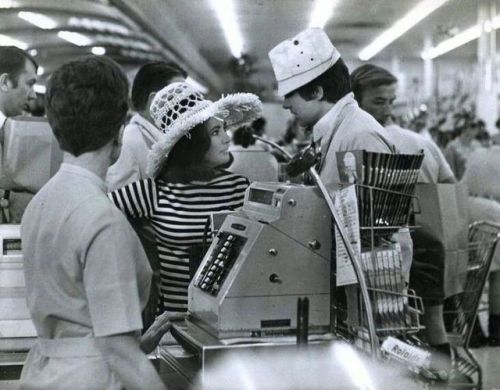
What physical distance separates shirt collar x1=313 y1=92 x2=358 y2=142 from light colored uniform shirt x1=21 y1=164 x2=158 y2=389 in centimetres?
96

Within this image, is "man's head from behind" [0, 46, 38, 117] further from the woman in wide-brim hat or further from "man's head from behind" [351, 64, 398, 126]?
"man's head from behind" [351, 64, 398, 126]

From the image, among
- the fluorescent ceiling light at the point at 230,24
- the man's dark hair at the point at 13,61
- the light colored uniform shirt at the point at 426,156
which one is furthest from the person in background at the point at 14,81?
the fluorescent ceiling light at the point at 230,24

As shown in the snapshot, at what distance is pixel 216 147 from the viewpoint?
2.41 metres

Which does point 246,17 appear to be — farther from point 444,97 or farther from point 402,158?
point 402,158

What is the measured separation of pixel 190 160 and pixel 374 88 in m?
1.58

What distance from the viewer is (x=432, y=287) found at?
3.35 m

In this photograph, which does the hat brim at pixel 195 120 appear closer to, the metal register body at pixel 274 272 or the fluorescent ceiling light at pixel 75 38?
the metal register body at pixel 274 272

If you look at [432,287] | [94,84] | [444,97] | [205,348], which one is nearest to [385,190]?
[205,348]

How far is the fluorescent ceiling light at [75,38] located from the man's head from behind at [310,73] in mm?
6657

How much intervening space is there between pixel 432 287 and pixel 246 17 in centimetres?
678

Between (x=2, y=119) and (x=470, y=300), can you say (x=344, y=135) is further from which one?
(x=470, y=300)

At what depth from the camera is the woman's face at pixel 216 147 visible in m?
2.40

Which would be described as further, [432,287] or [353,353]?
[432,287]

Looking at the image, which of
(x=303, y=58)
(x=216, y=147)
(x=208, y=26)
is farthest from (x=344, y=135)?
(x=208, y=26)
